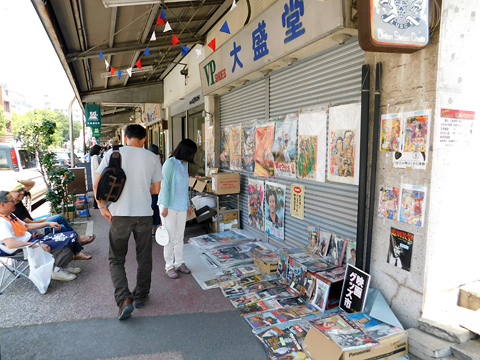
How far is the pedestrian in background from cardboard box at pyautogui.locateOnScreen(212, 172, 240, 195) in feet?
5.11

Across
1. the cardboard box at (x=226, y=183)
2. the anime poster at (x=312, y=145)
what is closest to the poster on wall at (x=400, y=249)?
the anime poster at (x=312, y=145)

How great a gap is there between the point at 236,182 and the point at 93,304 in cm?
321

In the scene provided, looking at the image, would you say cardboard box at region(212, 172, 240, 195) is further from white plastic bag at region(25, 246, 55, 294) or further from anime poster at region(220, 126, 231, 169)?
white plastic bag at region(25, 246, 55, 294)

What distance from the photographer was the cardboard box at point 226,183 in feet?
18.7

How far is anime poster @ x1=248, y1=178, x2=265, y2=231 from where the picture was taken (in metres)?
5.29

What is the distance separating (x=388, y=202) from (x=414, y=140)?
1.95ft

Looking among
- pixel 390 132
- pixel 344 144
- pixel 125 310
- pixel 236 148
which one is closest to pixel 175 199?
pixel 125 310

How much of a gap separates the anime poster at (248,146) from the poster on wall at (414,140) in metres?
3.01

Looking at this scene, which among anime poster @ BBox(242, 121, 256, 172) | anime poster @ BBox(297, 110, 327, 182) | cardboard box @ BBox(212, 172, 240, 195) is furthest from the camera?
cardboard box @ BBox(212, 172, 240, 195)

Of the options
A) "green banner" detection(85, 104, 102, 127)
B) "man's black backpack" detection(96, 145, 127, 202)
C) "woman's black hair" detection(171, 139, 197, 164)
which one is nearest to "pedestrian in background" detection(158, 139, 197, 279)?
"woman's black hair" detection(171, 139, 197, 164)

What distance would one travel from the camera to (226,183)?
5.77 metres

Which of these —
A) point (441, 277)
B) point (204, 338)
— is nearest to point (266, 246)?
point (204, 338)

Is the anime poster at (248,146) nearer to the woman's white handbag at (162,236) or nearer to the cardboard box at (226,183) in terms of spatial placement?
the cardboard box at (226,183)

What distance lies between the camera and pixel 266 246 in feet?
16.7
